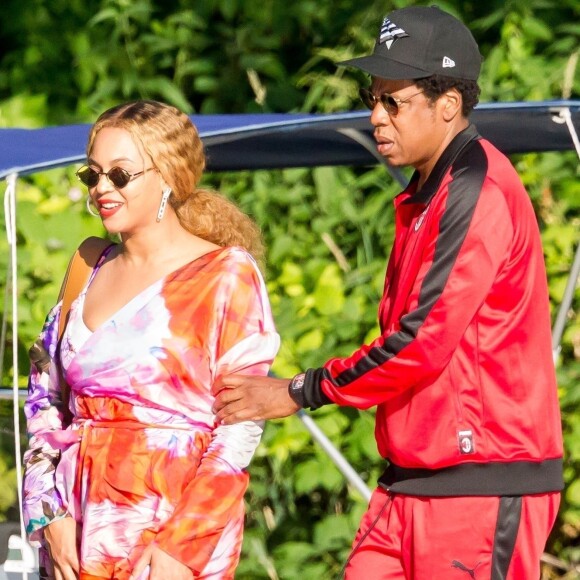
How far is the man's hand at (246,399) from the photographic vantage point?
276 cm

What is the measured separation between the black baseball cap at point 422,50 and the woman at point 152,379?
398 mm

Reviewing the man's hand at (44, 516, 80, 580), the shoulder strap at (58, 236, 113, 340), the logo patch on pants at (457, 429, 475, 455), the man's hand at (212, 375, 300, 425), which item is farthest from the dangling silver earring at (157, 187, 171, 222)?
the logo patch on pants at (457, 429, 475, 455)

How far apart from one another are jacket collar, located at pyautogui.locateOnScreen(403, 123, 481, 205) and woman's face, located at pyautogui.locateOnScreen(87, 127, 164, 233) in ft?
1.66

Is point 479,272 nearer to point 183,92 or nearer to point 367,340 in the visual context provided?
point 367,340

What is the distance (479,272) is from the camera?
8.98ft

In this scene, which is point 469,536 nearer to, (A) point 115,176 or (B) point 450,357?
(B) point 450,357

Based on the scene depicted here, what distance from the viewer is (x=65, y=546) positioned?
2.85 m

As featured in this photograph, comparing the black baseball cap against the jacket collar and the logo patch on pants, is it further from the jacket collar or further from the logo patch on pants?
the logo patch on pants

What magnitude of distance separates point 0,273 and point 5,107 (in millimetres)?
1203

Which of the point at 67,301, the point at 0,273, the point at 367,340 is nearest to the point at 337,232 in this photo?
the point at 367,340

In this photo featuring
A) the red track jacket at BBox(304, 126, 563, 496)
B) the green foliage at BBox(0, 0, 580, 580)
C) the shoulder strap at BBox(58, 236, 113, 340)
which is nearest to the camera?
the red track jacket at BBox(304, 126, 563, 496)

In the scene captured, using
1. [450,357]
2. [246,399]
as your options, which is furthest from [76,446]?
[450,357]

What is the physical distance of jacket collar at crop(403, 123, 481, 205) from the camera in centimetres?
285

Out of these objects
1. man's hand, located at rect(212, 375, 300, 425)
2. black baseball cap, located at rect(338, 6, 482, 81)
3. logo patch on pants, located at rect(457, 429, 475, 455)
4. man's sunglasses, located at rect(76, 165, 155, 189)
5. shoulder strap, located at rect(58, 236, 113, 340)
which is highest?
black baseball cap, located at rect(338, 6, 482, 81)
